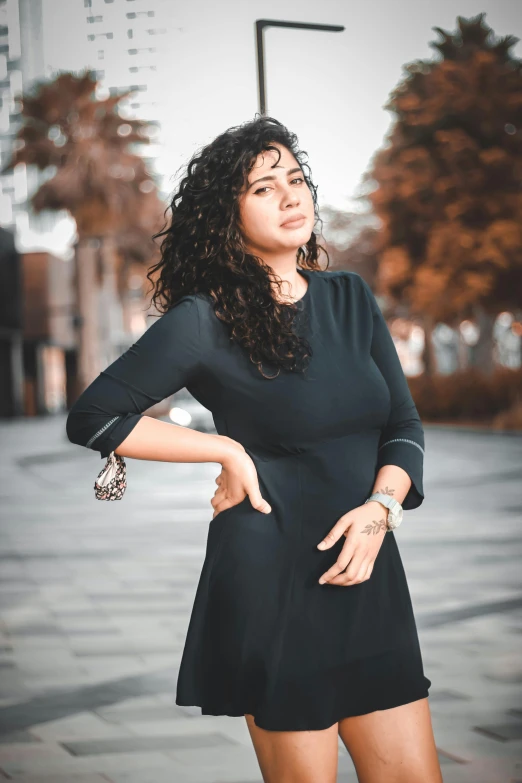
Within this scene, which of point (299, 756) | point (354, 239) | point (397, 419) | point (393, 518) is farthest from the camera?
point (354, 239)

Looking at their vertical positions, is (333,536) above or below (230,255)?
below

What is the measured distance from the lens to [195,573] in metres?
8.06

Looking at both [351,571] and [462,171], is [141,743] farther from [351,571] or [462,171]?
[462,171]

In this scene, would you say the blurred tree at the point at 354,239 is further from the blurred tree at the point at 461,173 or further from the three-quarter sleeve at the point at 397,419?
the three-quarter sleeve at the point at 397,419

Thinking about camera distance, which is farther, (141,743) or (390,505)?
(141,743)

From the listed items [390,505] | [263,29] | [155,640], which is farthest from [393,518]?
[155,640]

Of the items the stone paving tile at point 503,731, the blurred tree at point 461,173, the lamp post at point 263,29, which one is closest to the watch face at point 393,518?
the lamp post at point 263,29

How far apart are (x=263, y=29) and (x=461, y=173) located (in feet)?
92.0

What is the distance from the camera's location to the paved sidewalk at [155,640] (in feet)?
13.7

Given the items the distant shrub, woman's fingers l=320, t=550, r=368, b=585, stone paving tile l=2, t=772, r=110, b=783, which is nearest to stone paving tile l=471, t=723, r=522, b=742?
stone paving tile l=2, t=772, r=110, b=783

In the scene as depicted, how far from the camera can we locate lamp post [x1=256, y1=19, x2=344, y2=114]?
343 cm

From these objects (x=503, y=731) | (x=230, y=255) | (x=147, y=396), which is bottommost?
(x=503, y=731)

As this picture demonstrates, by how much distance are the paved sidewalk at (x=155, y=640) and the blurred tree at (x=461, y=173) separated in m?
18.2

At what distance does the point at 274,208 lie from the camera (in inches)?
99.6
